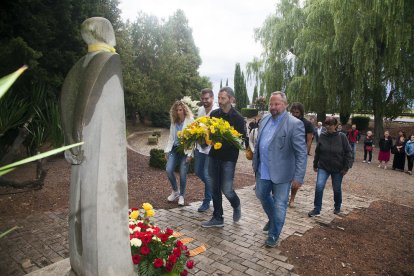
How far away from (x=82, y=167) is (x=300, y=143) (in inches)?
112

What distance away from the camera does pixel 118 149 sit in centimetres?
228

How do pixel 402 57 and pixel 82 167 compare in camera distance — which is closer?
pixel 82 167

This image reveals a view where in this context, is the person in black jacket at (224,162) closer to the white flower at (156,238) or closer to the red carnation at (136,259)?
the white flower at (156,238)

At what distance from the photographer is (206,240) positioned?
4.55 m

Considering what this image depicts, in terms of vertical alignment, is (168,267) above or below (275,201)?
below

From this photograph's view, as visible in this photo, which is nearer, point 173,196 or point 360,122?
point 173,196

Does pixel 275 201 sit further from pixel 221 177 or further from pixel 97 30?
pixel 97 30

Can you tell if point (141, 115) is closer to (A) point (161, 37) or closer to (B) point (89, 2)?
(A) point (161, 37)

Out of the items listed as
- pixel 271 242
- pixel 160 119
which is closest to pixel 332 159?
pixel 271 242

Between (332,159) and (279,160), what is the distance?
2.13 metres

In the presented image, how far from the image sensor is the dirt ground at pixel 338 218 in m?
4.20

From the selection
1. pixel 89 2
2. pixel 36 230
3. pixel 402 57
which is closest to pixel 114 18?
pixel 89 2

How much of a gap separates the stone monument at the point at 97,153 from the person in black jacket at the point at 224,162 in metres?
2.56

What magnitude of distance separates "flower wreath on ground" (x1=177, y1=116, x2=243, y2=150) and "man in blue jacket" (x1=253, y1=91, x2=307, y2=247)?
1.42 ft
